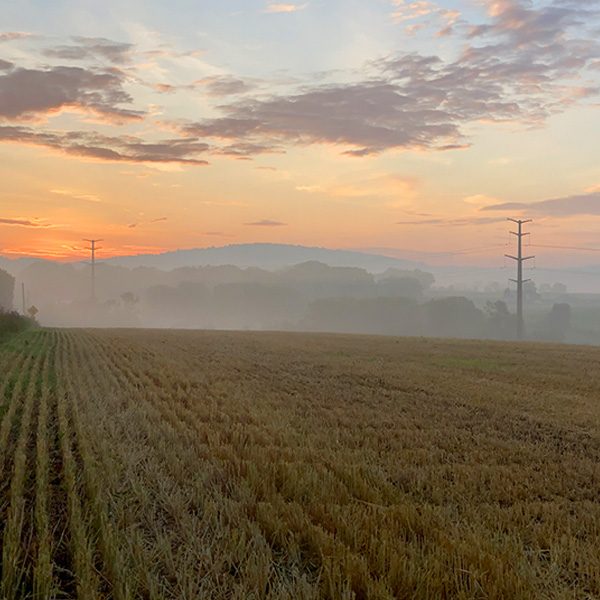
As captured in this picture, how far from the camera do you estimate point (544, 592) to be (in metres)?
4.54

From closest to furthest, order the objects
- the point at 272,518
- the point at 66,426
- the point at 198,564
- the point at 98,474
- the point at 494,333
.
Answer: the point at 198,564, the point at 272,518, the point at 98,474, the point at 66,426, the point at 494,333

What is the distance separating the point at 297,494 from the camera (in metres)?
6.72

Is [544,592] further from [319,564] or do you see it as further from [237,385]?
[237,385]

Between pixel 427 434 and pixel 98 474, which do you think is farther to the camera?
pixel 427 434

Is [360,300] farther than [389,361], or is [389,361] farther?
[360,300]

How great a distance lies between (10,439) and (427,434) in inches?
278

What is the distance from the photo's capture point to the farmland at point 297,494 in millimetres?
4750

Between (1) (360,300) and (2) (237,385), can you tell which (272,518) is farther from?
(1) (360,300)

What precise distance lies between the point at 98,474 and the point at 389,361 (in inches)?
717

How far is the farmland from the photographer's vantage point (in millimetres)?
4750

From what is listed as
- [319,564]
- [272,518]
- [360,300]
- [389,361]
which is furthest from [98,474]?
[360,300]

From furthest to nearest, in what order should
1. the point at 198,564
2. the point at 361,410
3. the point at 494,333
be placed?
the point at 494,333 → the point at 361,410 → the point at 198,564

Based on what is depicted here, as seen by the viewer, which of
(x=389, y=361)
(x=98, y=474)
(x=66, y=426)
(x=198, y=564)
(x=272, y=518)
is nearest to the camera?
(x=198, y=564)

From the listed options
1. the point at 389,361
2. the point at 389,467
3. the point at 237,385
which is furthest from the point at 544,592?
the point at 389,361
